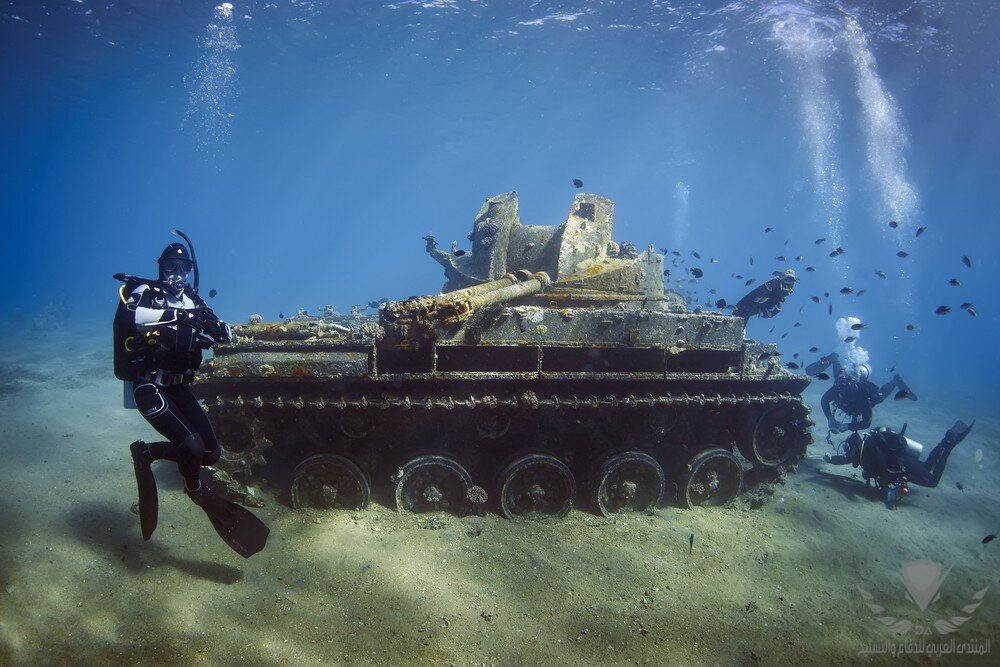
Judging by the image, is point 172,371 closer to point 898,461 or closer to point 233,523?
point 233,523

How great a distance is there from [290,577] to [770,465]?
7551 millimetres

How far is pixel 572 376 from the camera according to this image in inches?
245

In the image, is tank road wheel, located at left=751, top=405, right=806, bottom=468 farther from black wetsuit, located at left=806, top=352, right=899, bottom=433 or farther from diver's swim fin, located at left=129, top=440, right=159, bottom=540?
diver's swim fin, located at left=129, top=440, right=159, bottom=540

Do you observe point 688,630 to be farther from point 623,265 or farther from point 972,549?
point 972,549

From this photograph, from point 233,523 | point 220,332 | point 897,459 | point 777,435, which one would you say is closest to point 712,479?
point 777,435

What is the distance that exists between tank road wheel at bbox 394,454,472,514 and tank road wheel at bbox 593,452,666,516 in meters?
2.04

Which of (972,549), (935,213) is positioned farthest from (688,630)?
(935,213)

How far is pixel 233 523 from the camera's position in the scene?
→ 4777 mm

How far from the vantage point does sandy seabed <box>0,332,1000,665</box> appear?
13.0 feet

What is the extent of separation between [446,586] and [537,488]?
2.04 metres

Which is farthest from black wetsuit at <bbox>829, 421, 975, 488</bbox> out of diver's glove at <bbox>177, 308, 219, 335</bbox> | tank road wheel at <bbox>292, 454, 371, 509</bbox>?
diver's glove at <bbox>177, 308, 219, 335</bbox>

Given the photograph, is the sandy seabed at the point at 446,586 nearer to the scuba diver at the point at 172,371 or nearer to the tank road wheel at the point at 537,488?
the tank road wheel at the point at 537,488

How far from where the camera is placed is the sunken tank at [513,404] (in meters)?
5.70

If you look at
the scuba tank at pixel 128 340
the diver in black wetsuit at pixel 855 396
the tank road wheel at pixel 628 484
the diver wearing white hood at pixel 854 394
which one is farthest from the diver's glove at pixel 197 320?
the diver in black wetsuit at pixel 855 396
